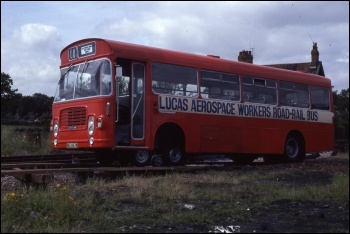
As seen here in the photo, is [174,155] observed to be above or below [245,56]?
below

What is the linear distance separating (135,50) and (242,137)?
467 cm

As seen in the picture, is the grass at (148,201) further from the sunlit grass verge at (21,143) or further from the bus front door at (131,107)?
the sunlit grass verge at (21,143)

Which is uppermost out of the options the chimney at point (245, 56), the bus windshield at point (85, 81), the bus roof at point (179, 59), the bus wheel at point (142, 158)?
the chimney at point (245, 56)

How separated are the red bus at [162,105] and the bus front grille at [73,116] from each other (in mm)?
25

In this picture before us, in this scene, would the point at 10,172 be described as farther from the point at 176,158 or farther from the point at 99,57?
the point at 176,158

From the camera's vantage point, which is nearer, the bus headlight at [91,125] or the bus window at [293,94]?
the bus headlight at [91,125]

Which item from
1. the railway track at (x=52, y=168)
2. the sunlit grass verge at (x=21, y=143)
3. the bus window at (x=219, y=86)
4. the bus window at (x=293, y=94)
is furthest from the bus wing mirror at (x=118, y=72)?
the sunlit grass verge at (x=21, y=143)

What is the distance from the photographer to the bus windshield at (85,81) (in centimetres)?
1464

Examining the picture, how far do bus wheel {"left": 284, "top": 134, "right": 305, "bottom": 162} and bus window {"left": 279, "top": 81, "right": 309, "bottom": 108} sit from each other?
1112 mm

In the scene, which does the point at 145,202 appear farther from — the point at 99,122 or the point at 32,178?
the point at 99,122

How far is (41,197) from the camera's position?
28.1ft

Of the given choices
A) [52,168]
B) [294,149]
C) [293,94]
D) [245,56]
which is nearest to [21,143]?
[52,168]

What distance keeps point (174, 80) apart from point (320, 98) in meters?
7.13

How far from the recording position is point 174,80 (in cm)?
1603
